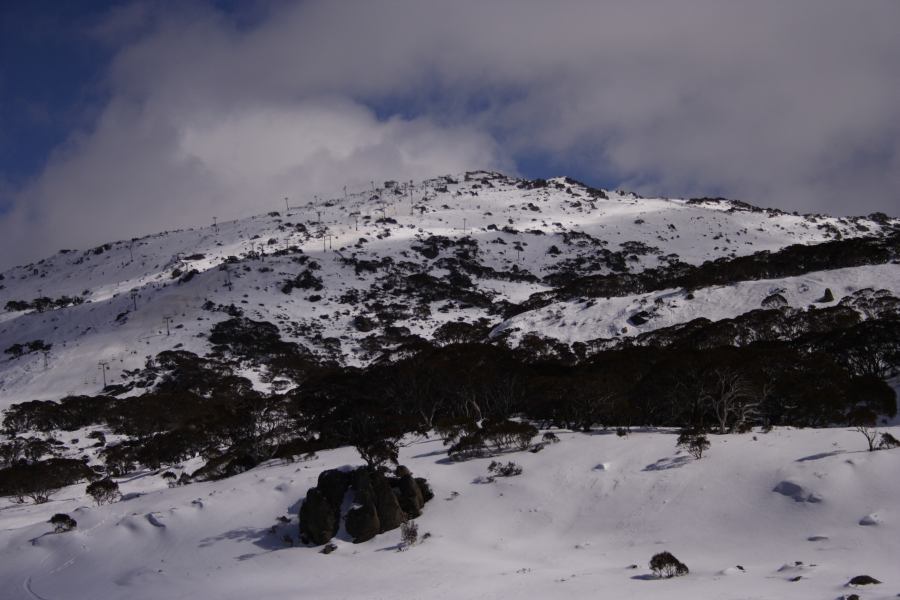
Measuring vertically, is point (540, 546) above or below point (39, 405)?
below

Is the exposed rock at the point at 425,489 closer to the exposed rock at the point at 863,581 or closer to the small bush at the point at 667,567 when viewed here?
the small bush at the point at 667,567

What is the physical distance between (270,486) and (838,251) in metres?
94.1

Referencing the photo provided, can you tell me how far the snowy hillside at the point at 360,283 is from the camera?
81.1 metres

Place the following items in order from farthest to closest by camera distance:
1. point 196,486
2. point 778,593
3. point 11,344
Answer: point 11,344
point 196,486
point 778,593

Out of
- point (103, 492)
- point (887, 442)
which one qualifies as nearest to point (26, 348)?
point (103, 492)

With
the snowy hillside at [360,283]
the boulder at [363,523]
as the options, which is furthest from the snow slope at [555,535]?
the snowy hillside at [360,283]

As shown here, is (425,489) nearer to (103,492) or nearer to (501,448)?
(501,448)

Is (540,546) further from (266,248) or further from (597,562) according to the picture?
(266,248)

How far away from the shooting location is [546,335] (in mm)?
76375

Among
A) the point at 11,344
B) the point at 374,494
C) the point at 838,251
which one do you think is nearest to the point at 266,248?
the point at 11,344

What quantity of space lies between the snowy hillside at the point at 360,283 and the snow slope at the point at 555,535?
48.9 metres

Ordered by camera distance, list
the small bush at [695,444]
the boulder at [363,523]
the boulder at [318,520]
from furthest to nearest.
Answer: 1. the small bush at [695,444]
2. the boulder at [318,520]
3. the boulder at [363,523]

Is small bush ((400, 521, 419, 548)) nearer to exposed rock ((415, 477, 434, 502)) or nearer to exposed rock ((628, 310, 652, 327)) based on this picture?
exposed rock ((415, 477, 434, 502))

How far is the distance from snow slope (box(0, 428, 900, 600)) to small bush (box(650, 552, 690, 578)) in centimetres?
38
